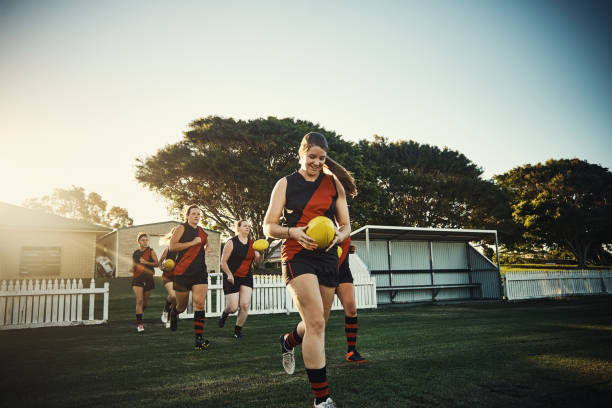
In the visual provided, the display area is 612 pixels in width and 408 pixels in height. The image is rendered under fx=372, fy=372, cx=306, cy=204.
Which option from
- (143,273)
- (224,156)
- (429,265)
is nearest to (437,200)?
(429,265)

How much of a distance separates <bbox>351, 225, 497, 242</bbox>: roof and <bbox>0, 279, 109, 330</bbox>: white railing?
33.2 feet

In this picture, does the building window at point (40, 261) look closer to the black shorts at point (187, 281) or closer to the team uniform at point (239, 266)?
the team uniform at point (239, 266)

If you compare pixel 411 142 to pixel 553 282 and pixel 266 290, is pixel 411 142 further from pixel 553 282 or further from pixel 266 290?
pixel 266 290

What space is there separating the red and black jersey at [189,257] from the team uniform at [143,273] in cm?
239

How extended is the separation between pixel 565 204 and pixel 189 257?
134 feet

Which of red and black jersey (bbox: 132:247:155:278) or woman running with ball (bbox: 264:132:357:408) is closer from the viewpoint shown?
woman running with ball (bbox: 264:132:357:408)

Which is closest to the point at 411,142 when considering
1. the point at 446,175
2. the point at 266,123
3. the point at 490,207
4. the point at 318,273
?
the point at 446,175

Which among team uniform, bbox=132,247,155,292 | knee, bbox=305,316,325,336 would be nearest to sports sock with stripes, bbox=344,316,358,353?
knee, bbox=305,316,325,336

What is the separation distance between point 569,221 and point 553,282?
75.2 feet

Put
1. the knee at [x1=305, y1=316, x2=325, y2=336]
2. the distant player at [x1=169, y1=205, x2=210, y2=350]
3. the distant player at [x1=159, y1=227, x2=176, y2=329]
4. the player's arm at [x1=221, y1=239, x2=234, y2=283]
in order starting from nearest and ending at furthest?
the knee at [x1=305, y1=316, x2=325, y2=336]
the distant player at [x1=169, y1=205, x2=210, y2=350]
the distant player at [x1=159, y1=227, x2=176, y2=329]
the player's arm at [x1=221, y1=239, x2=234, y2=283]

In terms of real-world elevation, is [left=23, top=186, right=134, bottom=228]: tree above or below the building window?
above

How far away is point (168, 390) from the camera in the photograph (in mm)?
3561

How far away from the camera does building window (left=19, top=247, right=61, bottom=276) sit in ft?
71.8

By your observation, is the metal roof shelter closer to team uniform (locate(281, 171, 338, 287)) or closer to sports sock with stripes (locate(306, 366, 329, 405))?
team uniform (locate(281, 171, 338, 287))
